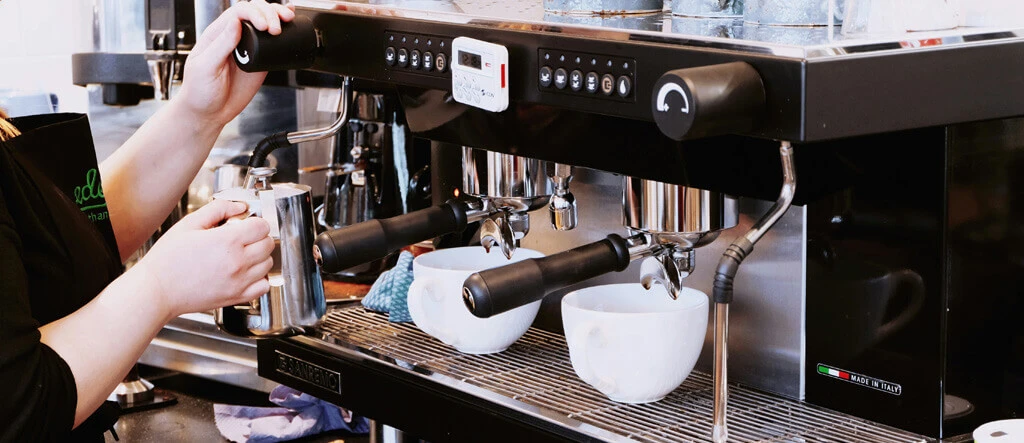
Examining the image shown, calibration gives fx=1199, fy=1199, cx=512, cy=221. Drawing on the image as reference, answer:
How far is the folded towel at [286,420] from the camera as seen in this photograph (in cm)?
175

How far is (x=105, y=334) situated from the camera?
1.02 m

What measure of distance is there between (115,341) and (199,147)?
43 cm

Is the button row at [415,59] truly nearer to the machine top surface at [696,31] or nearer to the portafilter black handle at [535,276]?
the machine top surface at [696,31]

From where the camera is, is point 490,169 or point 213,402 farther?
point 213,402

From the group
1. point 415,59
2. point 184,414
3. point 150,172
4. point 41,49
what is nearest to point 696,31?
point 415,59

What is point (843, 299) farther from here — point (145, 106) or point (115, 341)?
point (145, 106)

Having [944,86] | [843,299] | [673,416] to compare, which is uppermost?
[944,86]

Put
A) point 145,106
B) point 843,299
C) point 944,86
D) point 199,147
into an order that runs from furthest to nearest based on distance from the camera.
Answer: point 145,106, point 199,147, point 843,299, point 944,86

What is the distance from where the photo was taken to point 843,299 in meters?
1.14

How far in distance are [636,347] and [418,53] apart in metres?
0.35

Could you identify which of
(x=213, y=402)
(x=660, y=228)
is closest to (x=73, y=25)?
(x=213, y=402)

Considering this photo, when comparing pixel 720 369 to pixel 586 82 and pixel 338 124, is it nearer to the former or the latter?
pixel 586 82

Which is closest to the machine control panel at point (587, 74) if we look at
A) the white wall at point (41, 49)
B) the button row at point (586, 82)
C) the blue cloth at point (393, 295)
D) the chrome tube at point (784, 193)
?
the button row at point (586, 82)

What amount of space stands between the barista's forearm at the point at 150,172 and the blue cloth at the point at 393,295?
271mm
